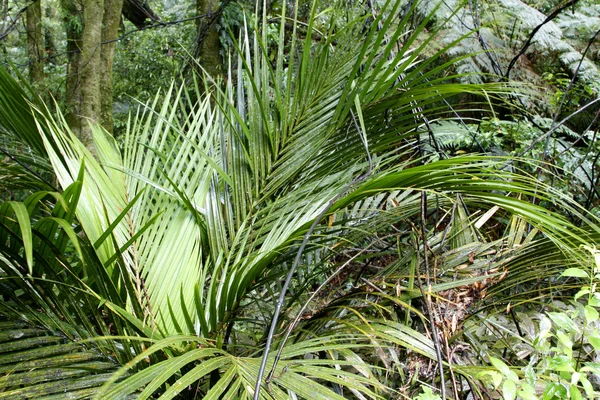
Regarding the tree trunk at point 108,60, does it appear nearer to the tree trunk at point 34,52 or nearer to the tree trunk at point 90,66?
the tree trunk at point 90,66

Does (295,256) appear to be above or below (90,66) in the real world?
below

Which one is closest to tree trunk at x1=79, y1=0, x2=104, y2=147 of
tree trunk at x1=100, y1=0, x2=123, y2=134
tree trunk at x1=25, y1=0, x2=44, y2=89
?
tree trunk at x1=100, y1=0, x2=123, y2=134

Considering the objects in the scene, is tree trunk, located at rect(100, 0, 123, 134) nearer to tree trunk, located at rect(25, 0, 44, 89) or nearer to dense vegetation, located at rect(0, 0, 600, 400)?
tree trunk, located at rect(25, 0, 44, 89)

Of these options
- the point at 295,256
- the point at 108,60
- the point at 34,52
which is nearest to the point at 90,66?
the point at 108,60

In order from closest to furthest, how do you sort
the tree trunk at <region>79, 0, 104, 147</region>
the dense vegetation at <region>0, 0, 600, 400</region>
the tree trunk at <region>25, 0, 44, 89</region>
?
the dense vegetation at <region>0, 0, 600, 400</region> → the tree trunk at <region>79, 0, 104, 147</region> → the tree trunk at <region>25, 0, 44, 89</region>

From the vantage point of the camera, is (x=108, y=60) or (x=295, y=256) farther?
(x=108, y=60)

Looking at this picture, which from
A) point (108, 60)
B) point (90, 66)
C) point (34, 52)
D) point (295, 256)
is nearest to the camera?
point (295, 256)

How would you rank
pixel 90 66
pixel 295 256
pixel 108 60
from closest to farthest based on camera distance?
pixel 295 256
pixel 90 66
pixel 108 60

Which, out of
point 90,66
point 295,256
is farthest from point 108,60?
point 295,256

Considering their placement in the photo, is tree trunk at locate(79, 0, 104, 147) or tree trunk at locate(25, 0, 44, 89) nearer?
tree trunk at locate(79, 0, 104, 147)

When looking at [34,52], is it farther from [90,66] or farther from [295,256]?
[295,256]

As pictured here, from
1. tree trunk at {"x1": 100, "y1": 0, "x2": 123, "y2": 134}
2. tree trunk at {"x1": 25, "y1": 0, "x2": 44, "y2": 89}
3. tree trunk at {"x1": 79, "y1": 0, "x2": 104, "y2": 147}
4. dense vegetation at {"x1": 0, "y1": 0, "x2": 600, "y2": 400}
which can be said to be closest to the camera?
dense vegetation at {"x1": 0, "y1": 0, "x2": 600, "y2": 400}

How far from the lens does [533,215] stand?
3.51 ft

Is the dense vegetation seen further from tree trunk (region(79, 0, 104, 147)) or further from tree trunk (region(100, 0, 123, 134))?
tree trunk (region(100, 0, 123, 134))
